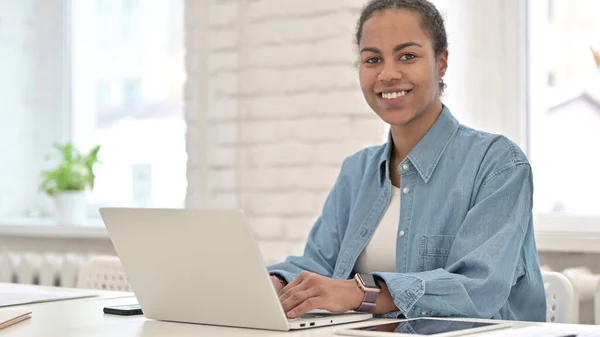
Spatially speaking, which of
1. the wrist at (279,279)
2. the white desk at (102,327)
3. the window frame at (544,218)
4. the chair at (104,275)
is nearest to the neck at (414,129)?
the wrist at (279,279)

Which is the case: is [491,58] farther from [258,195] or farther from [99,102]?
[99,102]

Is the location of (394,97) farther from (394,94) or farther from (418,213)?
(418,213)

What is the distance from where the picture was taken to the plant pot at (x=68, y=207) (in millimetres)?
4184

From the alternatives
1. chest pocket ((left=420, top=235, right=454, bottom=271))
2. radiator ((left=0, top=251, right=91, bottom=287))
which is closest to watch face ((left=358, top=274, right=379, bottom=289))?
chest pocket ((left=420, top=235, right=454, bottom=271))

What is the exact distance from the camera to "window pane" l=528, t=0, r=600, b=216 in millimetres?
3033

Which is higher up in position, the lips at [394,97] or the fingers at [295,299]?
the lips at [394,97]

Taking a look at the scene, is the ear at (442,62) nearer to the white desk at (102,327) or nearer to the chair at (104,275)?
the white desk at (102,327)

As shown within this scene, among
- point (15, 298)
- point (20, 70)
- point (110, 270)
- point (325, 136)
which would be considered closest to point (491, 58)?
point (325, 136)

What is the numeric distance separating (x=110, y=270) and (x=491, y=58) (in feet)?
4.57

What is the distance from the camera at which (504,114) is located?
3.16 meters

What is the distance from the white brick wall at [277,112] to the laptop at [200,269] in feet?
4.69

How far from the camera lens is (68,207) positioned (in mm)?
4188

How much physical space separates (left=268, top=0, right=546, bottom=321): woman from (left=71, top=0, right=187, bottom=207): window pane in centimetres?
183

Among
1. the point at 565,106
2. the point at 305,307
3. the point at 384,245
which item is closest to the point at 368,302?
the point at 305,307
